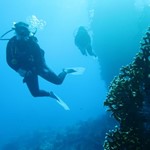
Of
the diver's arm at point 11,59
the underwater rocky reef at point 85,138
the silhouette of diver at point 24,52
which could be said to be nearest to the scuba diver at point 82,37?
the silhouette of diver at point 24,52

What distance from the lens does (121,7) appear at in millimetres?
24969

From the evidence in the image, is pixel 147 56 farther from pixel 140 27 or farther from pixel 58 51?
pixel 58 51

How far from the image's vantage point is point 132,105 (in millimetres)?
4848

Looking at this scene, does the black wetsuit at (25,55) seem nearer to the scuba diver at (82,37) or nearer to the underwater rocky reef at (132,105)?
the scuba diver at (82,37)

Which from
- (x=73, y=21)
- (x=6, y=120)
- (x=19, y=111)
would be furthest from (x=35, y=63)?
(x=19, y=111)

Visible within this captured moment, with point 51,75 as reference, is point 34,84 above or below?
below

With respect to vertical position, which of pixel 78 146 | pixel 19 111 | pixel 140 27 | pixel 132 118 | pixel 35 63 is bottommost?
pixel 132 118

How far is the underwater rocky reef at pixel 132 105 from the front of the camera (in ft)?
15.1

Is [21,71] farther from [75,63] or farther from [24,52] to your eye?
[75,63]

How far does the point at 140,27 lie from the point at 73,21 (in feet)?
274

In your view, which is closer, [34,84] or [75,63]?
[34,84]

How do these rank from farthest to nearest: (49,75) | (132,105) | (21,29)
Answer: (49,75)
(21,29)
(132,105)

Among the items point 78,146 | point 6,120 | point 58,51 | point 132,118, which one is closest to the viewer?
point 132,118

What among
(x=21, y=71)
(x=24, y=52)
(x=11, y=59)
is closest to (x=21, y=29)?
(x=24, y=52)
